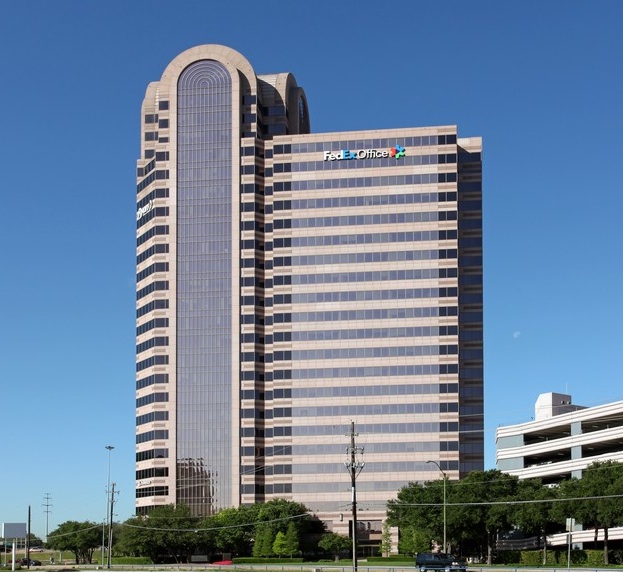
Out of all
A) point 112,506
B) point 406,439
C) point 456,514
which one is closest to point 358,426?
point 406,439

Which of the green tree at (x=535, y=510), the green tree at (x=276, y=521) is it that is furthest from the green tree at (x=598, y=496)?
the green tree at (x=276, y=521)

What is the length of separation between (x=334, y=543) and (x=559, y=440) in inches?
1750

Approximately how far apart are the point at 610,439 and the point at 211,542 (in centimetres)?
6956

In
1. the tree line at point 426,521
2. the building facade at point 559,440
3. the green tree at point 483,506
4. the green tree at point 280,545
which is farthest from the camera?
the green tree at point 280,545

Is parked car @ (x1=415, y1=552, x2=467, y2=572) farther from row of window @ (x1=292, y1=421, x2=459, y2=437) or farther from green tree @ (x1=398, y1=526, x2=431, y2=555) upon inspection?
row of window @ (x1=292, y1=421, x2=459, y2=437)

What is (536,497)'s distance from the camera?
446ft

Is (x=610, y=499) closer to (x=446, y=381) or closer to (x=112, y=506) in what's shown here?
(x=446, y=381)

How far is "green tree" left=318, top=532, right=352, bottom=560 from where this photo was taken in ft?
613

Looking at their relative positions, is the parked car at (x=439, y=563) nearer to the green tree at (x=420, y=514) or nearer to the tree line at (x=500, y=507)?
the tree line at (x=500, y=507)

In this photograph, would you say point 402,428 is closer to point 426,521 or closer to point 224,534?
point 224,534

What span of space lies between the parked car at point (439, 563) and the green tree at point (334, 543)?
84.9 meters

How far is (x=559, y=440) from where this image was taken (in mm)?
166250

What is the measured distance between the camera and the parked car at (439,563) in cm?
10019

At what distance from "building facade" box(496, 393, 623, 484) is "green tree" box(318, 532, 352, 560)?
3000 centimetres
